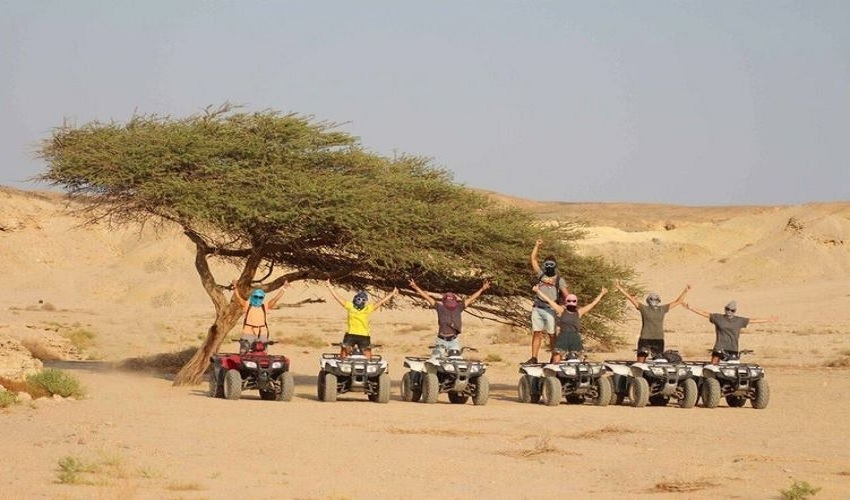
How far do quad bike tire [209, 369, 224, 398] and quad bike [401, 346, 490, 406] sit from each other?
3.09 metres

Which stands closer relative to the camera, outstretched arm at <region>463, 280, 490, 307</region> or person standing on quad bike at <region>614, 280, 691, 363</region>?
person standing on quad bike at <region>614, 280, 691, 363</region>

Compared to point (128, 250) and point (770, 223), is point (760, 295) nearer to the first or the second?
point (770, 223)

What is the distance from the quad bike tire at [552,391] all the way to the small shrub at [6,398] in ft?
27.6

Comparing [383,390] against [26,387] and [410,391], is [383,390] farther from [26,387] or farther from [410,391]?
[26,387]

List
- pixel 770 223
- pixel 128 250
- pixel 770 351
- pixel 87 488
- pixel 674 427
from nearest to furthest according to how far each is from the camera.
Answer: pixel 87 488 < pixel 674 427 < pixel 770 351 < pixel 128 250 < pixel 770 223

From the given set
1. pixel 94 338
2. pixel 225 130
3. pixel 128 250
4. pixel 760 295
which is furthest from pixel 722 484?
pixel 128 250

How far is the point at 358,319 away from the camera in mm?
24000

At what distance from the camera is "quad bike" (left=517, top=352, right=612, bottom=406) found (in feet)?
77.8

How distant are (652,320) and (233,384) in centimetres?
698

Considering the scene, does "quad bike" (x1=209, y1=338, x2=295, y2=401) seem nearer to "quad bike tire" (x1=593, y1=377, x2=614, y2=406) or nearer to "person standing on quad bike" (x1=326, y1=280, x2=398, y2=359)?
"person standing on quad bike" (x1=326, y1=280, x2=398, y2=359)

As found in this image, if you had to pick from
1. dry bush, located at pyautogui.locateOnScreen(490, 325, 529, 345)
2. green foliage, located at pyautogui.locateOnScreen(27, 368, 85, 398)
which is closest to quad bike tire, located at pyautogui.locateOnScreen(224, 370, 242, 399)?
green foliage, located at pyautogui.locateOnScreen(27, 368, 85, 398)

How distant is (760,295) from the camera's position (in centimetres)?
7550

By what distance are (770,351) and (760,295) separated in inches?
1259

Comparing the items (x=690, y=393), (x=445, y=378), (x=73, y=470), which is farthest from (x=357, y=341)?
(x=73, y=470)
